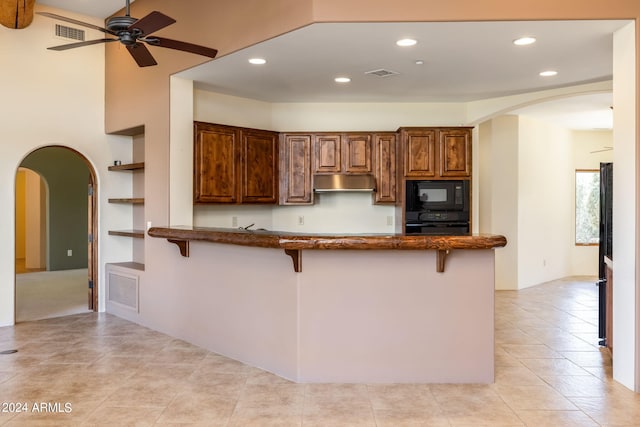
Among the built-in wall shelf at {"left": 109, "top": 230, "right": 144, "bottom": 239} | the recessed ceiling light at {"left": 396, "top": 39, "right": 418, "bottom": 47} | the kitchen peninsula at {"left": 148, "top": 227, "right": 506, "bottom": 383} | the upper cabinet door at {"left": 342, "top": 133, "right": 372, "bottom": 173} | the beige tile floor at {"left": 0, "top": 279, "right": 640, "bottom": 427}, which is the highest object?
the recessed ceiling light at {"left": 396, "top": 39, "right": 418, "bottom": 47}

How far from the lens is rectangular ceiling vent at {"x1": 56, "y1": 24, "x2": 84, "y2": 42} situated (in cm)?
560

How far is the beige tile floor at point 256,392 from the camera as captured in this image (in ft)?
9.55

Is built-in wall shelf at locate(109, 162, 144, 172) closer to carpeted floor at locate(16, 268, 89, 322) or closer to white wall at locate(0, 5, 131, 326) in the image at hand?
white wall at locate(0, 5, 131, 326)

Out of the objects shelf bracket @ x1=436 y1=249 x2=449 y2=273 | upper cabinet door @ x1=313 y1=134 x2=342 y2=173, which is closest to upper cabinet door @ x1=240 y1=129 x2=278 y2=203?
upper cabinet door @ x1=313 y1=134 x2=342 y2=173

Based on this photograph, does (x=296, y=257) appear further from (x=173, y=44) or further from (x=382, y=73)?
(x=382, y=73)

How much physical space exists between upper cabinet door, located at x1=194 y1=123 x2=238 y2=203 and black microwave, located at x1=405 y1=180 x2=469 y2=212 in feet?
6.91

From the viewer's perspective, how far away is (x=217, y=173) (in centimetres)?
530

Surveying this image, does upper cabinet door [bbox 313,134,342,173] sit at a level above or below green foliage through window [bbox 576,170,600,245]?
above

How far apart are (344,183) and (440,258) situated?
267 centimetres

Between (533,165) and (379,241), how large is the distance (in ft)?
18.6

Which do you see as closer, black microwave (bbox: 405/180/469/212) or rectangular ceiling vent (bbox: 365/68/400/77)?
rectangular ceiling vent (bbox: 365/68/400/77)

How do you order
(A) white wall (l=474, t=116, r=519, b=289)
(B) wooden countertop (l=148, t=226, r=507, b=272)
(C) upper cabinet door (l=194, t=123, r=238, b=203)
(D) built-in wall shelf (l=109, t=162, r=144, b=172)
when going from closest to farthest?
(B) wooden countertop (l=148, t=226, r=507, b=272) → (C) upper cabinet door (l=194, t=123, r=238, b=203) → (D) built-in wall shelf (l=109, t=162, r=144, b=172) → (A) white wall (l=474, t=116, r=519, b=289)

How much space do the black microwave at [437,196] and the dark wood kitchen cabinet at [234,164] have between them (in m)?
1.68

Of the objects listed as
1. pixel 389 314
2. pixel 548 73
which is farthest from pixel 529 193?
pixel 389 314
